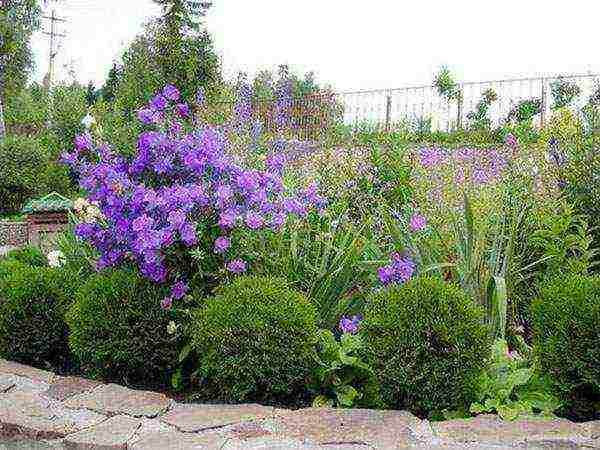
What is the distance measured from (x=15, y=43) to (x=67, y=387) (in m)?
18.5

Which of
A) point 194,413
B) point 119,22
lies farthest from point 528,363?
point 119,22

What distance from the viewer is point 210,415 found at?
3.22 metres

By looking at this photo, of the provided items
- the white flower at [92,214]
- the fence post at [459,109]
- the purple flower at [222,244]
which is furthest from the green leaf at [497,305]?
the fence post at [459,109]

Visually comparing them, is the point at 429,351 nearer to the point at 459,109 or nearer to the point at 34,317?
the point at 34,317

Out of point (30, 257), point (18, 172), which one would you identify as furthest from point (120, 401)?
point (18, 172)

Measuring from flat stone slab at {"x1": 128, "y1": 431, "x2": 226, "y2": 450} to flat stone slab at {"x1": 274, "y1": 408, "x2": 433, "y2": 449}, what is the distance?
0.24 m

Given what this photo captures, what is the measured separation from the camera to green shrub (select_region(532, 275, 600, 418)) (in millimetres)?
3143

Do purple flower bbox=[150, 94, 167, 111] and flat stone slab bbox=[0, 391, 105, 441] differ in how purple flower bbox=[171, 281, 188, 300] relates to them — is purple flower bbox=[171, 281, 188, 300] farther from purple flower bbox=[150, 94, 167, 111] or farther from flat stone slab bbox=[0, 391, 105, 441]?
purple flower bbox=[150, 94, 167, 111]

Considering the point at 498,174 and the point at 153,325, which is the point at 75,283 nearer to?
the point at 153,325

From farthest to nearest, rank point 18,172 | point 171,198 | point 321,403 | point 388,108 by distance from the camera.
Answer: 1. point 388,108
2. point 18,172
3. point 171,198
4. point 321,403

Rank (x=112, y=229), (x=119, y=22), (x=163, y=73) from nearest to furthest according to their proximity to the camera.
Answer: (x=112, y=229) < (x=163, y=73) < (x=119, y=22)

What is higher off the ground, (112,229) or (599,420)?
(112,229)

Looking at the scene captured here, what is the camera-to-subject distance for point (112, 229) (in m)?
3.87

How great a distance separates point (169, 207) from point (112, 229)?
1.46 ft
